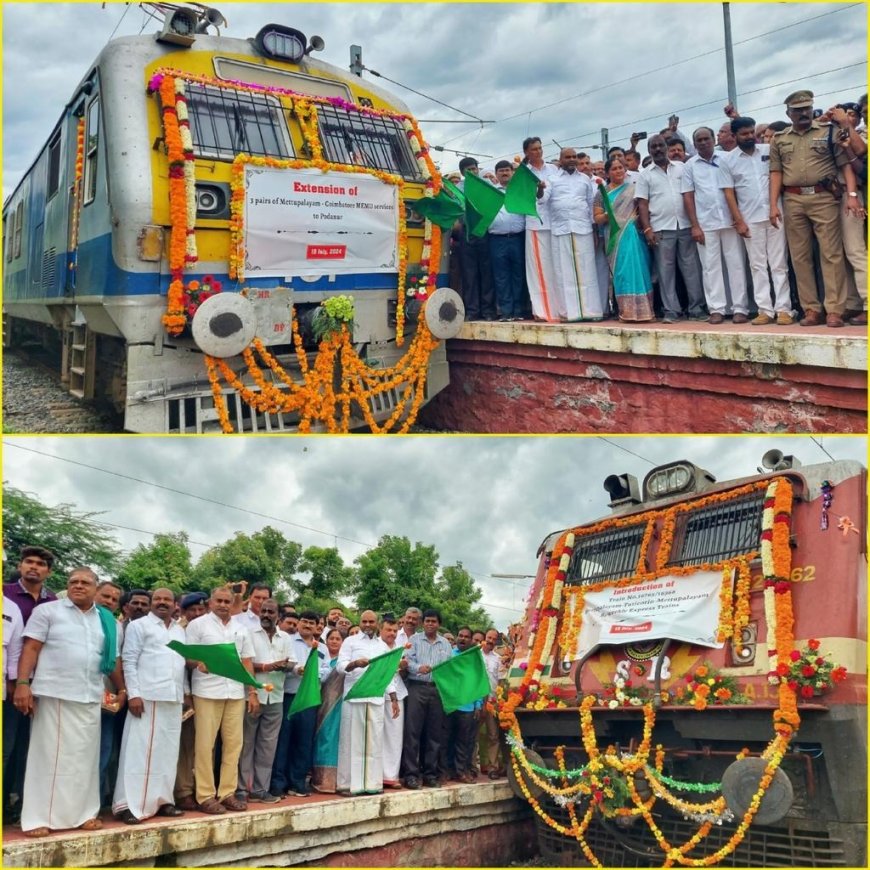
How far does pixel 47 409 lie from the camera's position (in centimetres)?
966

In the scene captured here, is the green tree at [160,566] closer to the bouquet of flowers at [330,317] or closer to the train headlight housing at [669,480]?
→ the bouquet of flowers at [330,317]

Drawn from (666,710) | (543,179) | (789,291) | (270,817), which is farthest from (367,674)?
(543,179)

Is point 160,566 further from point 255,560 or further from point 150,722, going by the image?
point 150,722

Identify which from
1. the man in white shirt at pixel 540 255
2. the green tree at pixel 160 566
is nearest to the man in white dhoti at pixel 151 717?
the man in white shirt at pixel 540 255

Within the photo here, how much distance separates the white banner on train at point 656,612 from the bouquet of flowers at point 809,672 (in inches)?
20.5

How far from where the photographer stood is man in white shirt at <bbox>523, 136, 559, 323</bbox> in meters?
8.44

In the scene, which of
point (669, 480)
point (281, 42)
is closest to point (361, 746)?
point (669, 480)

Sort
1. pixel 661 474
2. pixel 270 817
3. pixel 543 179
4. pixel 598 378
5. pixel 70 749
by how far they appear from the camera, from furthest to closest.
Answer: pixel 543 179
pixel 598 378
pixel 661 474
pixel 270 817
pixel 70 749

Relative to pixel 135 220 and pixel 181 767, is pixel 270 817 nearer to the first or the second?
pixel 181 767

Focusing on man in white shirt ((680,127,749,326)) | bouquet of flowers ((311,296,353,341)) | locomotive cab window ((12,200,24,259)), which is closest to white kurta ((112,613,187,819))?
bouquet of flowers ((311,296,353,341))

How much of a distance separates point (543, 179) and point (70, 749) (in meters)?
6.71

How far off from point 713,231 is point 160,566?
1656 cm

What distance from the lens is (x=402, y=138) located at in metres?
8.77

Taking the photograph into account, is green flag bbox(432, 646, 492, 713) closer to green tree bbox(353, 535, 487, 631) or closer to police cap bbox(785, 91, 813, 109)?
police cap bbox(785, 91, 813, 109)
